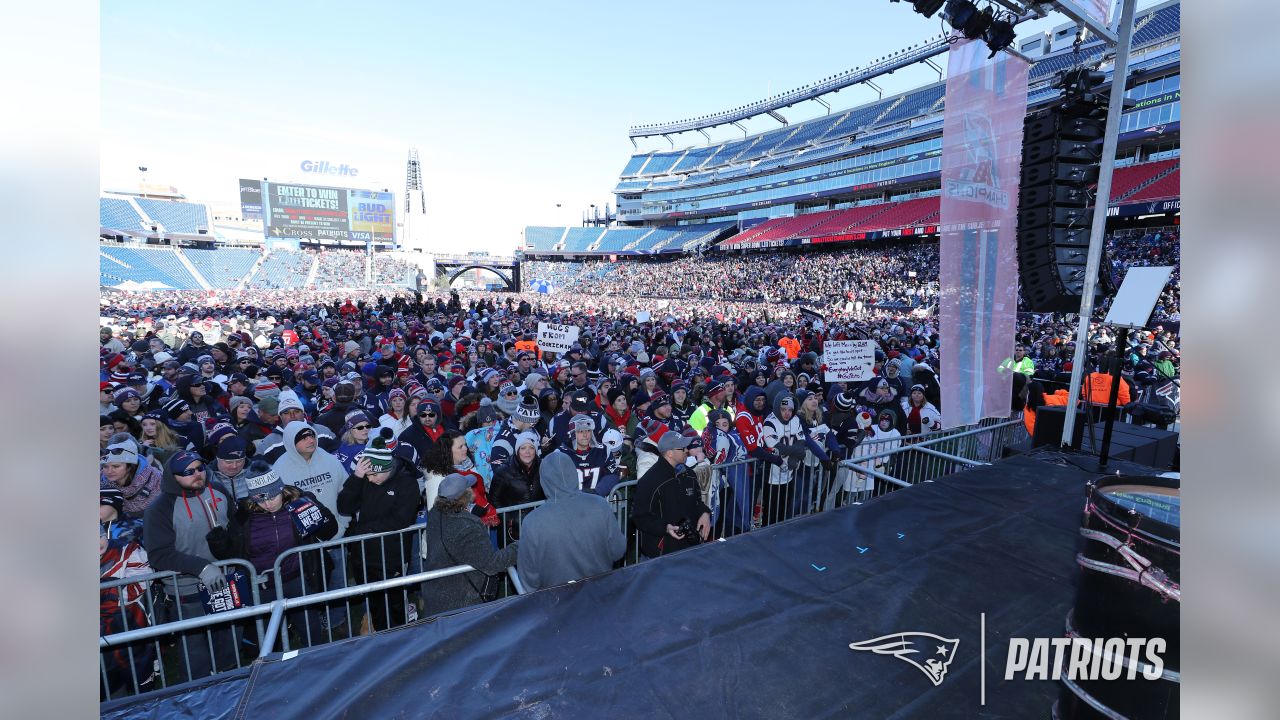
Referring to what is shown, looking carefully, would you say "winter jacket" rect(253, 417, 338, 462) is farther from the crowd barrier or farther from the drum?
the drum

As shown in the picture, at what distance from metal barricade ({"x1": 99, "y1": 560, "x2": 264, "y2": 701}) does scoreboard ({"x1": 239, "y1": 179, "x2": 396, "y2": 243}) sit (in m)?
72.8

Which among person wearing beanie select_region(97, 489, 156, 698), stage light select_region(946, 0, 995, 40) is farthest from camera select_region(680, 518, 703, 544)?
stage light select_region(946, 0, 995, 40)

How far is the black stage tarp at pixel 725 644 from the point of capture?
108 inches

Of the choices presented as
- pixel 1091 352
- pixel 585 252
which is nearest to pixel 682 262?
pixel 585 252

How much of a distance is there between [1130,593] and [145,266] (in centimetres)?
7067

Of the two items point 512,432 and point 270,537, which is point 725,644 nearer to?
point 270,537

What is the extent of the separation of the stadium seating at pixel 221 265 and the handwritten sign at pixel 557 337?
60.4 metres

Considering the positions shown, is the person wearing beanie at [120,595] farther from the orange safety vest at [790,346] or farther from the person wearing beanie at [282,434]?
the orange safety vest at [790,346]

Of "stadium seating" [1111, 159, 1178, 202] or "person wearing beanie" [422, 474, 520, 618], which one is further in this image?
"stadium seating" [1111, 159, 1178, 202]

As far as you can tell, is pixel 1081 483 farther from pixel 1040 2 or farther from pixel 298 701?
pixel 298 701

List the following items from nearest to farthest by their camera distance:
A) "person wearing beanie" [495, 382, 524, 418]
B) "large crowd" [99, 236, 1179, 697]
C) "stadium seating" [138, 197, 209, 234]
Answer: "large crowd" [99, 236, 1179, 697]
"person wearing beanie" [495, 382, 524, 418]
"stadium seating" [138, 197, 209, 234]

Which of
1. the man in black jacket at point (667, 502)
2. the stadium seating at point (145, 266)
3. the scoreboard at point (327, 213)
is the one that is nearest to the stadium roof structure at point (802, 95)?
the scoreboard at point (327, 213)

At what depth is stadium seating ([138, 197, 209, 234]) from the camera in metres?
66.2
